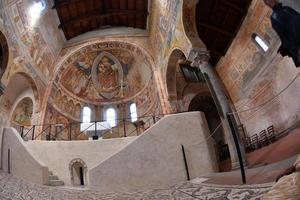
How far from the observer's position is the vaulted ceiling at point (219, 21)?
1181cm

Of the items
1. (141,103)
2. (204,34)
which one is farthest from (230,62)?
(141,103)

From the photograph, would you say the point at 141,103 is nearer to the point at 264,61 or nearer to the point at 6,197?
the point at 264,61

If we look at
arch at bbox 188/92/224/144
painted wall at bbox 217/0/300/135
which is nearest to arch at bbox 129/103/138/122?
arch at bbox 188/92/224/144

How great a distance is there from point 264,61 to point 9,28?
12.4 metres

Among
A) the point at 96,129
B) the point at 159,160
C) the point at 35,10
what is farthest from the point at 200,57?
the point at 35,10

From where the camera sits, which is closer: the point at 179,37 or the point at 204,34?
the point at 179,37

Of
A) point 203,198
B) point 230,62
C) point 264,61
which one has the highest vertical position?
point 230,62

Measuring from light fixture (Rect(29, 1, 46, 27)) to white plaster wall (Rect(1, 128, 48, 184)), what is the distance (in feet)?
22.8

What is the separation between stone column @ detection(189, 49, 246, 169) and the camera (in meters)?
7.21

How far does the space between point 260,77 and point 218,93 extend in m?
4.85

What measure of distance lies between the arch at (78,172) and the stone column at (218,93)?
21.2 ft

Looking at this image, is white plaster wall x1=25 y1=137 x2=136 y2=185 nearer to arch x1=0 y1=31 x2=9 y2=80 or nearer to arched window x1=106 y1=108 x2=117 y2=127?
arch x1=0 y1=31 x2=9 y2=80

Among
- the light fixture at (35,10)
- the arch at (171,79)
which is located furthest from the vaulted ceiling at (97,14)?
the arch at (171,79)

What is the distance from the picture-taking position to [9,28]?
1032 centimetres
